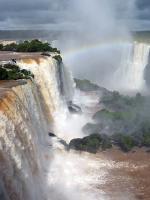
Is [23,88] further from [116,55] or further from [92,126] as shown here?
[116,55]

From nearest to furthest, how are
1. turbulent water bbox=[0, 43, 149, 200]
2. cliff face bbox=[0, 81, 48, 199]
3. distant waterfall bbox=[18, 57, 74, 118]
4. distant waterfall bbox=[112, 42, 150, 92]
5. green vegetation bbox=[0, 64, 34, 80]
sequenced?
cliff face bbox=[0, 81, 48, 199] < turbulent water bbox=[0, 43, 149, 200] < green vegetation bbox=[0, 64, 34, 80] < distant waterfall bbox=[18, 57, 74, 118] < distant waterfall bbox=[112, 42, 150, 92]

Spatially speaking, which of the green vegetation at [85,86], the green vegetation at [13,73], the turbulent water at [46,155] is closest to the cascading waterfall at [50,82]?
the turbulent water at [46,155]

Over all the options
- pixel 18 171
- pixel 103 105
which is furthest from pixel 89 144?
pixel 103 105

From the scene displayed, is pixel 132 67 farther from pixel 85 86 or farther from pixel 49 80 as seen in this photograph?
pixel 49 80

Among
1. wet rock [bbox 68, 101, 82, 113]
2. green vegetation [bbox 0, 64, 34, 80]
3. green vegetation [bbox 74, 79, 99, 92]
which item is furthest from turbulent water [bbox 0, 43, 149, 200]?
green vegetation [bbox 74, 79, 99, 92]

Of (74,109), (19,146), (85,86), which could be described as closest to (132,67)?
(85,86)

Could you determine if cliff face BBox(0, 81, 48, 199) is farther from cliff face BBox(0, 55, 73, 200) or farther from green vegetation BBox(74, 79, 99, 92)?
green vegetation BBox(74, 79, 99, 92)
